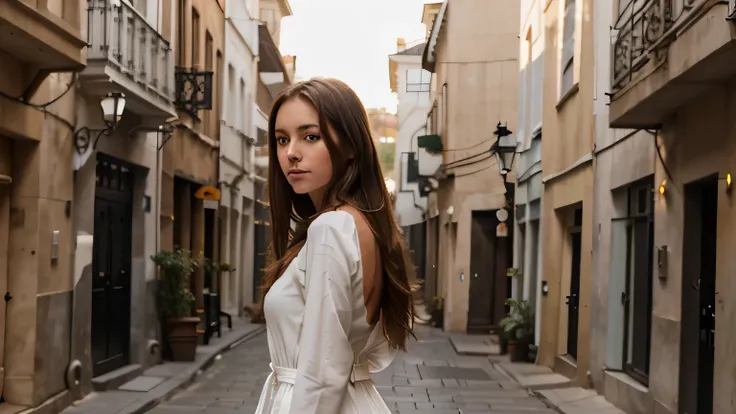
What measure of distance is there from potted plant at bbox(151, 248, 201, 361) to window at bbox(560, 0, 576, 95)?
6059mm

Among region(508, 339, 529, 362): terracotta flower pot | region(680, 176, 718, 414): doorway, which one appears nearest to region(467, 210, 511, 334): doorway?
region(508, 339, 529, 362): terracotta flower pot

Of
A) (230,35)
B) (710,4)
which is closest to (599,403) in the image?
(710,4)

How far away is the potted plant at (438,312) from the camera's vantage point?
82.2ft

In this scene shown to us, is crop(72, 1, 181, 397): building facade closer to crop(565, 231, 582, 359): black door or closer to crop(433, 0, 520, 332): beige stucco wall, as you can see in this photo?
crop(565, 231, 582, 359): black door

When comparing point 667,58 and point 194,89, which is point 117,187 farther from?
point 667,58

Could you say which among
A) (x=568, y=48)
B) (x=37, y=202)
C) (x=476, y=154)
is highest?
(x=568, y=48)

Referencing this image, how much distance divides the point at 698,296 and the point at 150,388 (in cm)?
634

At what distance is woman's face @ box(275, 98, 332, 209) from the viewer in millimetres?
2463

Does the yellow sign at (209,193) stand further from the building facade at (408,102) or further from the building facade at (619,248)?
the building facade at (408,102)

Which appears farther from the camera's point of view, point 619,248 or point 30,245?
point 619,248

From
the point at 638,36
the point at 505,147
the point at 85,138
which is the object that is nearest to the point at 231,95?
the point at 505,147

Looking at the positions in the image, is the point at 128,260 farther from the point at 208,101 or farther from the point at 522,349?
the point at 522,349

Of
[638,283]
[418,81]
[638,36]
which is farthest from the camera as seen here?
[418,81]

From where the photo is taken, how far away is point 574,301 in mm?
14375
